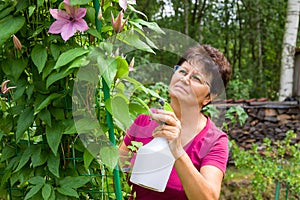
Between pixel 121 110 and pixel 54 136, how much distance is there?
0.22 m

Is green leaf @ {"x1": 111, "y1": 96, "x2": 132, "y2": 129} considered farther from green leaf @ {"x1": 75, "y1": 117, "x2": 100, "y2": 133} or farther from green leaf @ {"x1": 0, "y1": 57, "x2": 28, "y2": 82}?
green leaf @ {"x1": 0, "y1": 57, "x2": 28, "y2": 82}

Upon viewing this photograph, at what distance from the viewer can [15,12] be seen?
119 centimetres

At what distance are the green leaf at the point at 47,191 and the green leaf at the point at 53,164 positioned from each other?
35 mm

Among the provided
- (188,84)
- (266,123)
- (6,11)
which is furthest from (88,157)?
(266,123)

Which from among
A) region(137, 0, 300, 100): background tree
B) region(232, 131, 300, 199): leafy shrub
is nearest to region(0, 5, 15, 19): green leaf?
region(232, 131, 300, 199): leafy shrub

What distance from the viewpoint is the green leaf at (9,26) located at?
115 cm

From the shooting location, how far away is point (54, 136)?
118cm

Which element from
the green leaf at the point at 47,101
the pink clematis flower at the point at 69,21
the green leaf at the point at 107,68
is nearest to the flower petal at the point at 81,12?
the pink clematis flower at the point at 69,21

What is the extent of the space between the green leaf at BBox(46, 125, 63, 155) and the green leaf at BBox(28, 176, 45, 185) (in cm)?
10

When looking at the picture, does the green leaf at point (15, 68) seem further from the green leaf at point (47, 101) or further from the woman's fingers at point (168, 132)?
the woman's fingers at point (168, 132)

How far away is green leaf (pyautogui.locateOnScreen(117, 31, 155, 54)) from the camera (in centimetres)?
106

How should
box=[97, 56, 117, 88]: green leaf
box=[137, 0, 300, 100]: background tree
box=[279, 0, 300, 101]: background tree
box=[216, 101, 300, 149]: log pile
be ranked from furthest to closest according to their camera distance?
1. box=[137, 0, 300, 100]: background tree
2. box=[279, 0, 300, 101]: background tree
3. box=[216, 101, 300, 149]: log pile
4. box=[97, 56, 117, 88]: green leaf

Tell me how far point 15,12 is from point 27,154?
37 centimetres

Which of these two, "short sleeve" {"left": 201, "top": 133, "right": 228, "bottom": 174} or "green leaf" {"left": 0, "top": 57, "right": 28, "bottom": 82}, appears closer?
"green leaf" {"left": 0, "top": 57, "right": 28, "bottom": 82}
